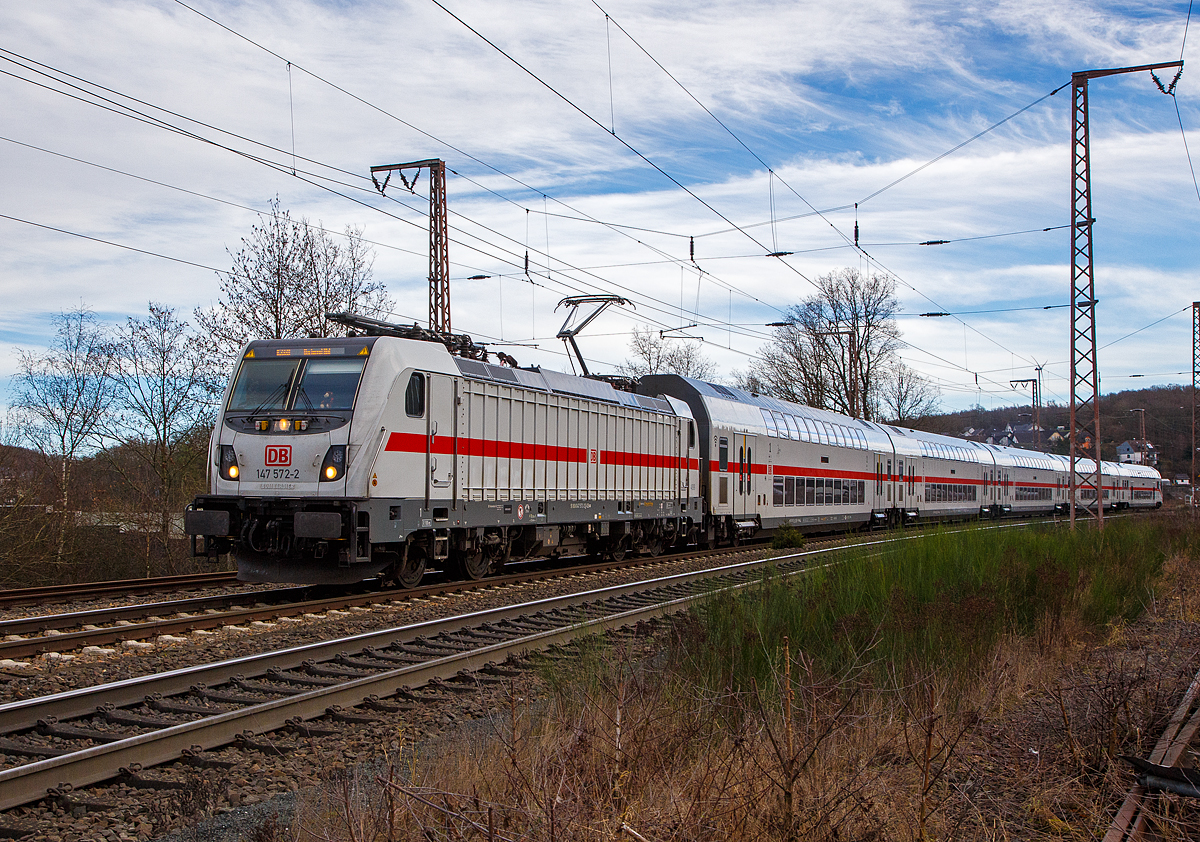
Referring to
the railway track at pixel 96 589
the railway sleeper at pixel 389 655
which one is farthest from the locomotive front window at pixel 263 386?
the railway sleeper at pixel 389 655

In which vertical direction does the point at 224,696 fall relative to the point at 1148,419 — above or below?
below

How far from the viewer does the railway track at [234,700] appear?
5211mm

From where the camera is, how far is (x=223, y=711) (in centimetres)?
650

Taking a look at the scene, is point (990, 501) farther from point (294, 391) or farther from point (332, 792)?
point (332, 792)

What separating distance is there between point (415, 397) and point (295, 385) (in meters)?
1.65

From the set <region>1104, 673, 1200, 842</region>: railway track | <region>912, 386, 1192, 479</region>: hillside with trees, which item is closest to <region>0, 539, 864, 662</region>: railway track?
<region>1104, 673, 1200, 842</region>: railway track

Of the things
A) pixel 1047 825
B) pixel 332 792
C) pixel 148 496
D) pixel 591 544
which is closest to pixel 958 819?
pixel 1047 825

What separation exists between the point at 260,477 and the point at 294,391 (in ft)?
4.17

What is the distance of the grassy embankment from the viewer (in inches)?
149

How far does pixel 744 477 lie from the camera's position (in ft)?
80.3

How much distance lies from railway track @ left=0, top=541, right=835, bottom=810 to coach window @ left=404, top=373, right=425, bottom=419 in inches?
146

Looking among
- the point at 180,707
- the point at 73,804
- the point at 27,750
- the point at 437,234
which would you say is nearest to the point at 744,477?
the point at 437,234

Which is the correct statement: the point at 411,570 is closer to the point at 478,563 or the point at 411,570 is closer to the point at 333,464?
the point at 478,563

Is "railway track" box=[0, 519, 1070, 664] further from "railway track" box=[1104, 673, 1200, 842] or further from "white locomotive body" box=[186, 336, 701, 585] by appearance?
"railway track" box=[1104, 673, 1200, 842]
